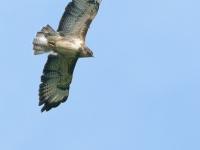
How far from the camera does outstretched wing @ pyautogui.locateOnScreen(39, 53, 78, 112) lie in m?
14.5

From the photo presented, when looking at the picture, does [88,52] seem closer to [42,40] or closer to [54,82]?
[42,40]

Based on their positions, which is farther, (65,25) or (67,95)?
(67,95)

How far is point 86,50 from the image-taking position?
13.7 meters

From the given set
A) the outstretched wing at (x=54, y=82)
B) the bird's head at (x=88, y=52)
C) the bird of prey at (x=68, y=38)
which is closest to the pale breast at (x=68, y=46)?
the bird of prey at (x=68, y=38)

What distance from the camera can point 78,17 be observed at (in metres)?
13.8

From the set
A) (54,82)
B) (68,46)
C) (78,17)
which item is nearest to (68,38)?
(68,46)

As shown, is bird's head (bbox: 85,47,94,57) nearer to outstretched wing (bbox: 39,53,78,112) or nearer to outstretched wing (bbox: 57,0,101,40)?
outstretched wing (bbox: 57,0,101,40)

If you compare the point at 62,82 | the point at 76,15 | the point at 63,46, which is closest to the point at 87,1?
the point at 76,15

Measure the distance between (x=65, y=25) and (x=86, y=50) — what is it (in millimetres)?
885

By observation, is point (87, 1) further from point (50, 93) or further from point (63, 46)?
point (50, 93)

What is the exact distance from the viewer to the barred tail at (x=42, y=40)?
542 inches

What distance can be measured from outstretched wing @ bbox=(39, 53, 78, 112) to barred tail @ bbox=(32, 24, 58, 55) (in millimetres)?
408

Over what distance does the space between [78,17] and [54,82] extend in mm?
2229

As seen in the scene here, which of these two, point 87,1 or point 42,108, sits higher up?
point 87,1
